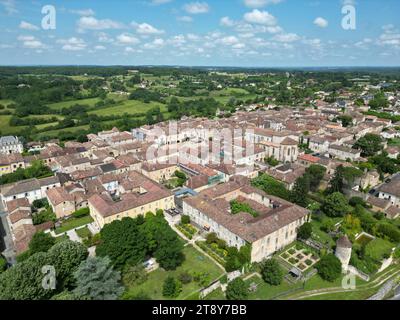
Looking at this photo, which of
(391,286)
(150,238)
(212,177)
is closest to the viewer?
(391,286)

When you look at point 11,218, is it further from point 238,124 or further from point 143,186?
point 238,124

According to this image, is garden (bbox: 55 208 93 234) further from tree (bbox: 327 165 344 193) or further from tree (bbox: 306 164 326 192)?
tree (bbox: 327 165 344 193)

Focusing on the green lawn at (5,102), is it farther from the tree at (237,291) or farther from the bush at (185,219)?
the tree at (237,291)

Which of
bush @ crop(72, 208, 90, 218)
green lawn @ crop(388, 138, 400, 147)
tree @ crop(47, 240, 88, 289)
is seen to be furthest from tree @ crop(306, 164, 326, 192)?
green lawn @ crop(388, 138, 400, 147)

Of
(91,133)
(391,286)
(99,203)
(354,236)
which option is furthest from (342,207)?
(91,133)

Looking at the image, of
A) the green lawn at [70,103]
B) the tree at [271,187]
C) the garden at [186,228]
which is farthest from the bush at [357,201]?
the green lawn at [70,103]

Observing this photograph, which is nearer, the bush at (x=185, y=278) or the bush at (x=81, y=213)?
the bush at (x=185, y=278)
